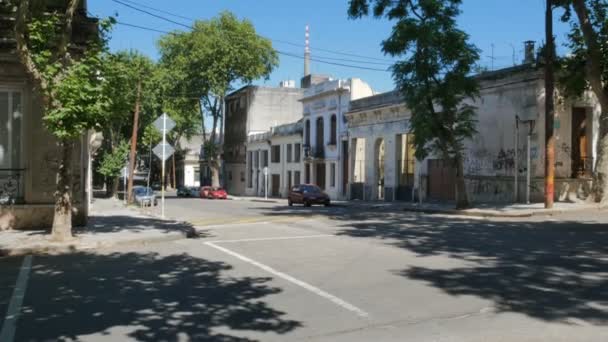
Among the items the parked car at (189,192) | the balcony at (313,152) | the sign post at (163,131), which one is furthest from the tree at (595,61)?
the parked car at (189,192)

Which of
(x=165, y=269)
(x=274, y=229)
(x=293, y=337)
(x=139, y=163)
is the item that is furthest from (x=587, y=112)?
(x=139, y=163)

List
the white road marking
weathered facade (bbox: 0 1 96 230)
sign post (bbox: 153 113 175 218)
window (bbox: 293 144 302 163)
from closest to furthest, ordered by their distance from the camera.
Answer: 1. the white road marking
2. weathered facade (bbox: 0 1 96 230)
3. sign post (bbox: 153 113 175 218)
4. window (bbox: 293 144 302 163)

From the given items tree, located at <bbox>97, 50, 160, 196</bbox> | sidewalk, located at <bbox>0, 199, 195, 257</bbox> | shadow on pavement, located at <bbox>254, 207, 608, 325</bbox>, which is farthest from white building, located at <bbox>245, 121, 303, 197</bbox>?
shadow on pavement, located at <bbox>254, 207, 608, 325</bbox>

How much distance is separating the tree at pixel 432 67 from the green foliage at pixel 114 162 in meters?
27.0

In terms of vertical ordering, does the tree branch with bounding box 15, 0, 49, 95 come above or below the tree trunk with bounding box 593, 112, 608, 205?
above

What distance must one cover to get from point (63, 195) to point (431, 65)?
16577mm

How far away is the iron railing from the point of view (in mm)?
15477

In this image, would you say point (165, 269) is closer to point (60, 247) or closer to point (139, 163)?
point (60, 247)

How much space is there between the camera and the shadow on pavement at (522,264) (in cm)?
714

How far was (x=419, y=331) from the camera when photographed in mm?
6148

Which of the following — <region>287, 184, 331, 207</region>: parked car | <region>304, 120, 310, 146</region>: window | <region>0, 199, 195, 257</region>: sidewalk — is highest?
<region>304, 120, 310, 146</region>: window

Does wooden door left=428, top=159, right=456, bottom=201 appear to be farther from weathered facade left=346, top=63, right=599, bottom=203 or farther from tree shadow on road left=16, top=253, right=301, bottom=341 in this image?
tree shadow on road left=16, top=253, right=301, bottom=341

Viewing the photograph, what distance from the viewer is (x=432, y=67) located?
25078mm

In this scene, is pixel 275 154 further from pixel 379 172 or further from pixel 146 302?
pixel 146 302
